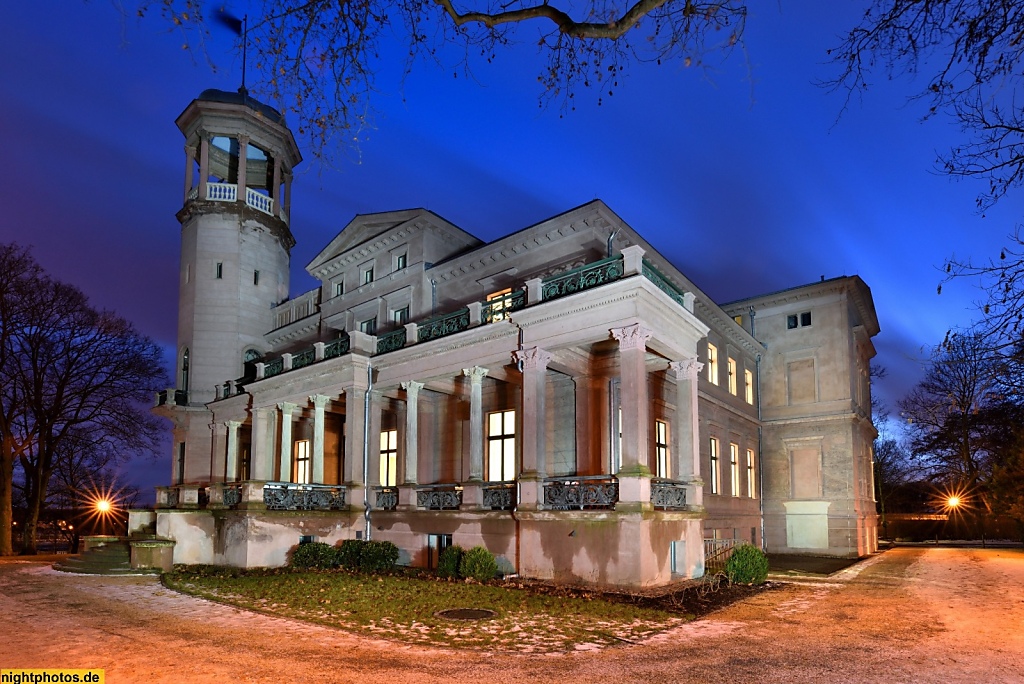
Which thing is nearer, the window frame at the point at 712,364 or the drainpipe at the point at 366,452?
the drainpipe at the point at 366,452

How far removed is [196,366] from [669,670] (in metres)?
30.3

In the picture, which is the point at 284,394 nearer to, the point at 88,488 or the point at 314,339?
the point at 314,339

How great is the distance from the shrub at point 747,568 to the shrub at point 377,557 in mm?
9446

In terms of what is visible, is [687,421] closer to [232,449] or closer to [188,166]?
[232,449]

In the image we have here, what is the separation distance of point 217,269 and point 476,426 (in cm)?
2029

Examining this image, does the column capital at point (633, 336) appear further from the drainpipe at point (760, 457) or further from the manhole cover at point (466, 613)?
the drainpipe at point (760, 457)

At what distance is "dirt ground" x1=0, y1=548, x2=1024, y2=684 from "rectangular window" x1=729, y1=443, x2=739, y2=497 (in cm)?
1471

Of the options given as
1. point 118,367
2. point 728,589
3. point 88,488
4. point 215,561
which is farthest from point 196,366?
point 728,589

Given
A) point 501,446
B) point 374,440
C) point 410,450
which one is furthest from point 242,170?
point 501,446

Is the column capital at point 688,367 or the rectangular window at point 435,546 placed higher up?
the column capital at point 688,367

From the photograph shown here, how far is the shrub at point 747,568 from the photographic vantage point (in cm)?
1736

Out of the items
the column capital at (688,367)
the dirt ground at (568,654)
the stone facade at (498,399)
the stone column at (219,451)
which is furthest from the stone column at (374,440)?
the stone column at (219,451)

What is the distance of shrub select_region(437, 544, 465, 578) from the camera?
18125 millimetres

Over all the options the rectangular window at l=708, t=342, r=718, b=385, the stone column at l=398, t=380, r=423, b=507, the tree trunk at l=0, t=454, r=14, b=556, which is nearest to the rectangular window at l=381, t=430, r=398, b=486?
the stone column at l=398, t=380, r=423, b=507
